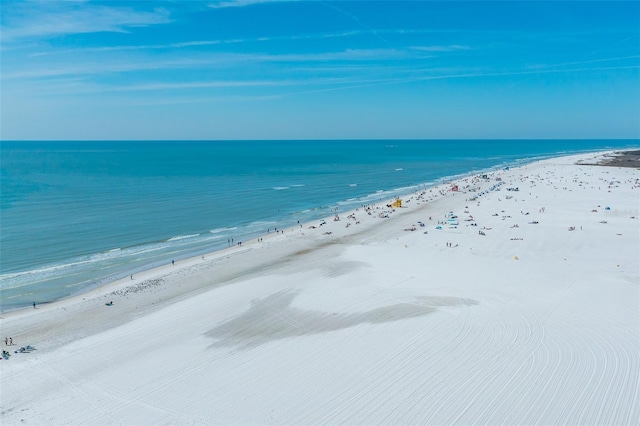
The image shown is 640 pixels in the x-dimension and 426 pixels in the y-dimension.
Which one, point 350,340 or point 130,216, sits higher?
point 130,216

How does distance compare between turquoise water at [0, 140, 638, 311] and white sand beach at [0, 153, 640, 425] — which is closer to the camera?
white sand beach at [0, 153, 640, 425]

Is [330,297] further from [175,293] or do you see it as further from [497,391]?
[497,391]

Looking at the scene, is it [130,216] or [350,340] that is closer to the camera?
[350,340]

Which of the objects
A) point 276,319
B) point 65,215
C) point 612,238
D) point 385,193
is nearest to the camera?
point 276,319

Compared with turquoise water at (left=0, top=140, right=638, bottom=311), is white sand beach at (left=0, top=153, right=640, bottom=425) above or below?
below

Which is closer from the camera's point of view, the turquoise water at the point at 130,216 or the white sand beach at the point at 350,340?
the white sand beach at the point at 350,340

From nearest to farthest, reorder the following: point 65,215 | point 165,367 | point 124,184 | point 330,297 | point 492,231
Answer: point 165,367 → point 330,297 → point 492,231 → point 65,215 → point 124,184

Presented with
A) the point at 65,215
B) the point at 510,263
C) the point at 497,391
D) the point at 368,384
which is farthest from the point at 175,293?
the point at 65,215

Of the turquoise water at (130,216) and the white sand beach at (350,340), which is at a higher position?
the turquoise water at (130,216)
